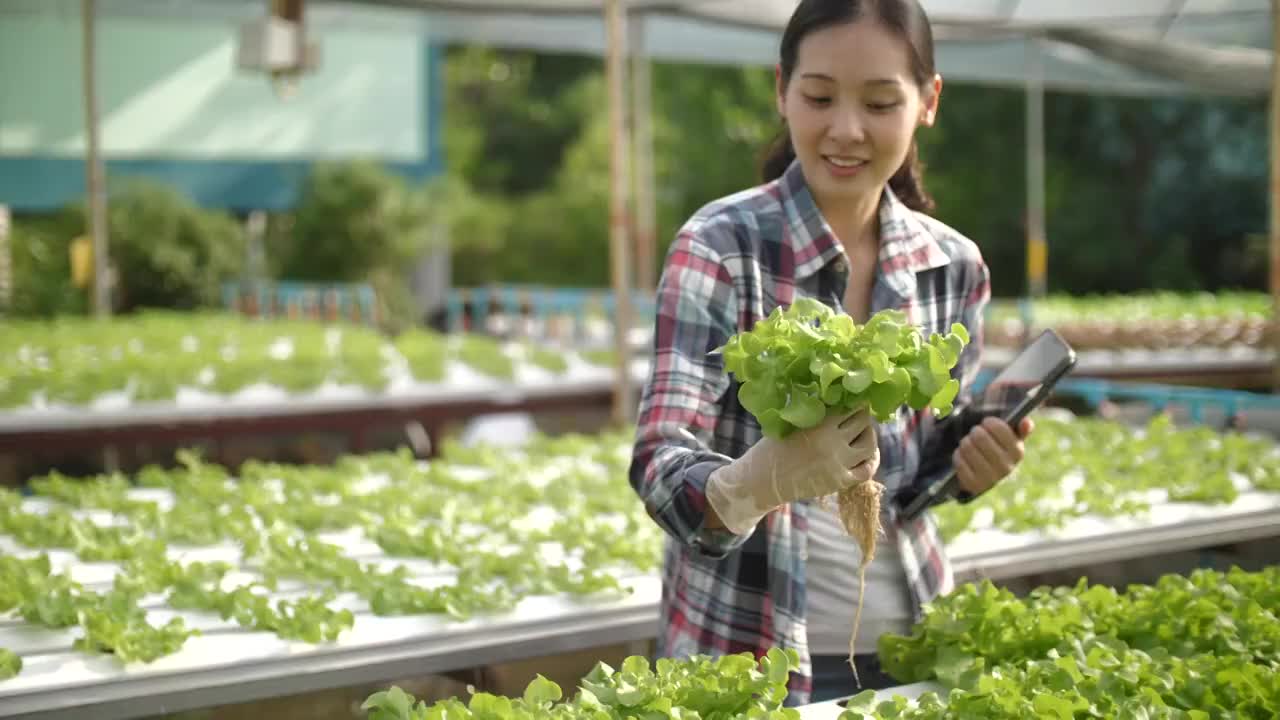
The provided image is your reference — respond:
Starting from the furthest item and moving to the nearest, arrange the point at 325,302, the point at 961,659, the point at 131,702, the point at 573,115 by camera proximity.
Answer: the point at 573,115, the point at 325,302, the point at 131,702, the point at 961,659

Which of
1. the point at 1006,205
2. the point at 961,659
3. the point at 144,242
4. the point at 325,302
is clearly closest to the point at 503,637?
the point at 961,659

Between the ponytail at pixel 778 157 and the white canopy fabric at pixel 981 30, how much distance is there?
225 cm

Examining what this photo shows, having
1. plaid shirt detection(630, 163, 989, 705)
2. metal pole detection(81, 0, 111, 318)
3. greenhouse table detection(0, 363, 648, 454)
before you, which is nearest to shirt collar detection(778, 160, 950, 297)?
plaid shirt detection(630, 163, 989, 705)

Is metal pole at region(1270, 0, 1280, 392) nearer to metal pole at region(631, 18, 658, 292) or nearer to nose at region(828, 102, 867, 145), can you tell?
nose at region(828, 102, 867, 145)

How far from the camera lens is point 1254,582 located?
7.08 ft

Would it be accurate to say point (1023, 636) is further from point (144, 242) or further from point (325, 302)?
point (144, 242)

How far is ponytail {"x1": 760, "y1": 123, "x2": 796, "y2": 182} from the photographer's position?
6.71 ft

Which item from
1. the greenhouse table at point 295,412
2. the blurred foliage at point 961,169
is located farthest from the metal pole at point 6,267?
the blurred foliage at point 961,169

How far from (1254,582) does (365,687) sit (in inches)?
56.6

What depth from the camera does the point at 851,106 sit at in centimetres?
177

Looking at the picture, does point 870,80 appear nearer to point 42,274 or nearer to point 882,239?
point 882,239

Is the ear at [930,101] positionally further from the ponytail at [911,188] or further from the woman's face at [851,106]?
the ponytail at [911,188]

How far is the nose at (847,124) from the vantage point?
177cm

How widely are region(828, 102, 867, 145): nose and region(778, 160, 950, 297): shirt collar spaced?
0.37 ft
